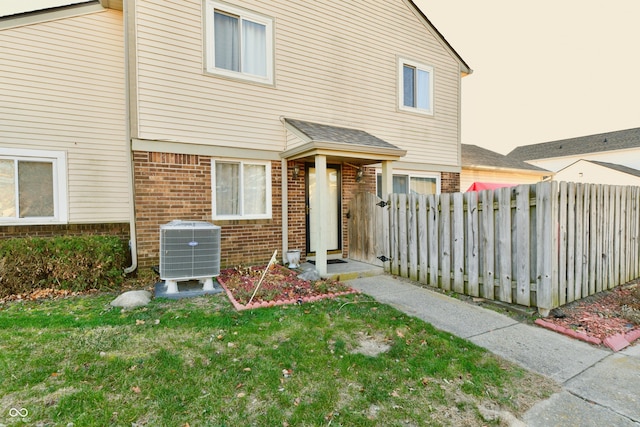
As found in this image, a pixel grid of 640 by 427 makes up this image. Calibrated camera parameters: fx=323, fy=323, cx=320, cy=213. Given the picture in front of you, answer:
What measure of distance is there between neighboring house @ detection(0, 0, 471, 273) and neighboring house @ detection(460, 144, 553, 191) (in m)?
6.31

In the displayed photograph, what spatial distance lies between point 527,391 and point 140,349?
386 centimetres

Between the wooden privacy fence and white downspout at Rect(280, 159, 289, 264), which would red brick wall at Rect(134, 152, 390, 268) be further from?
the wooden privacy fence

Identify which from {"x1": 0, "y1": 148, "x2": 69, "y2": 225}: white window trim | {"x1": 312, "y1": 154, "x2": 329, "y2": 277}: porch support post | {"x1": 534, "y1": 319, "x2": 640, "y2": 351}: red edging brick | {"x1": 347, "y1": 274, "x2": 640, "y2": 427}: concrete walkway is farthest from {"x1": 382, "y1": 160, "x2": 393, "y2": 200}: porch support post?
{"x1": 0, "y1": 148, "x2": 69, "y2": 225}: white window trim

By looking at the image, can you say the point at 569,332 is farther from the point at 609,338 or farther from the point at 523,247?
the point at 523,247

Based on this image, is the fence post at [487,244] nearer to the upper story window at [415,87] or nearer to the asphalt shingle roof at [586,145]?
the upper story window at [415,87]

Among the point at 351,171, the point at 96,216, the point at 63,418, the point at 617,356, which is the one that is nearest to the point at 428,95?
the point at 351,171

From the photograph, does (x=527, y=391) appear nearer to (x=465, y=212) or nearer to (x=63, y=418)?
(x=465, y=212)

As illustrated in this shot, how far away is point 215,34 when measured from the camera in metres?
6.95

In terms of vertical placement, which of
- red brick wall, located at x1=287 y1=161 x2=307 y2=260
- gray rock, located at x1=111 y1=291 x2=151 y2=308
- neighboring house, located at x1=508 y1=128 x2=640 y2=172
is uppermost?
neighboring house, located at x1=508 y1=128 x2=640 y2=172

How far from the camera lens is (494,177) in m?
15.5

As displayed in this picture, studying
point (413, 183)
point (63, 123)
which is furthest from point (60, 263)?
point (413, 183)

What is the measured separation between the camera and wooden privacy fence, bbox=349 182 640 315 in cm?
460

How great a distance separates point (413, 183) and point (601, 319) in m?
6.16

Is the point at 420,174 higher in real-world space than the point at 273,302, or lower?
higher
